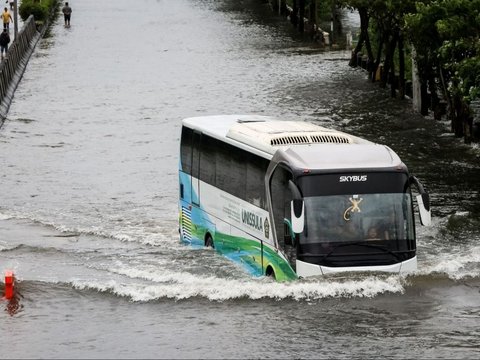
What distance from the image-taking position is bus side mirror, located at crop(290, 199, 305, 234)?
22828 millimetres

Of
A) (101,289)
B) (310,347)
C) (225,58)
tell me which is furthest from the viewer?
(225,58)

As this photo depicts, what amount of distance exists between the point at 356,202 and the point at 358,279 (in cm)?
131

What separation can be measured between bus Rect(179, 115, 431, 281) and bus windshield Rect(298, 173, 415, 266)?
17 mm

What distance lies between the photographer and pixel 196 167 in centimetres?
2931

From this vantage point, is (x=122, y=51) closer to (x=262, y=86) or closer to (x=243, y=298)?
(x=262, y=86)

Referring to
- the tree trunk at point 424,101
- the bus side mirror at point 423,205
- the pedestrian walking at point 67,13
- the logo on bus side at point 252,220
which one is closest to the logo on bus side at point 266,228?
the logo on bus side at point 252,220

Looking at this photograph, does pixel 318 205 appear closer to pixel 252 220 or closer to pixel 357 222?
pixel 357 222

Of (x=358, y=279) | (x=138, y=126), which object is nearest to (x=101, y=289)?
(x=358, y=279)

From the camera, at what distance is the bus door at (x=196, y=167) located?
2917cm

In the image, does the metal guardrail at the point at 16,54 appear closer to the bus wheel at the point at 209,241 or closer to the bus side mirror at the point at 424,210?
the bus wheel at the point at 209,241

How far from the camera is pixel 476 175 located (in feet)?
133

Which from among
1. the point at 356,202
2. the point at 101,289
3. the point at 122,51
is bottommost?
the point at 122,51

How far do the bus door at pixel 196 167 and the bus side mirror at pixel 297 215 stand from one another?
20.9ft

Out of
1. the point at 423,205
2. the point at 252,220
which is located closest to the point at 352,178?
the point at 423,205
